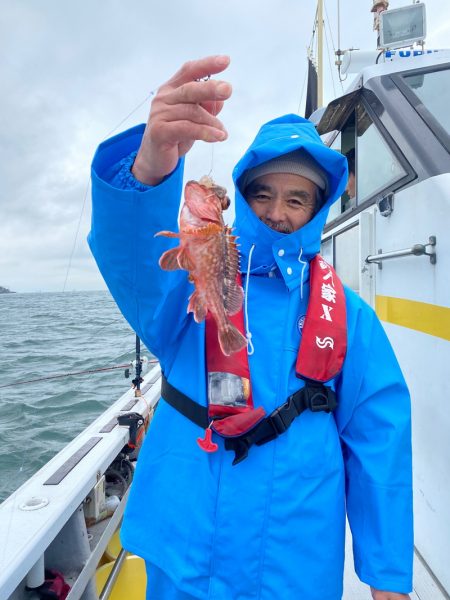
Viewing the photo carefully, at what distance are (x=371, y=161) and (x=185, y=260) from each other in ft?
9.55

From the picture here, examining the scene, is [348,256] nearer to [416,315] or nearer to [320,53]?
[416,315]

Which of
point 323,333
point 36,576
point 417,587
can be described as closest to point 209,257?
point 323,333

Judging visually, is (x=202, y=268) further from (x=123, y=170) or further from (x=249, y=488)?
(x=249, y=488)

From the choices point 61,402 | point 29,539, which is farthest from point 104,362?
point 29,539

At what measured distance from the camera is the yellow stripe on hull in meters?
2.39

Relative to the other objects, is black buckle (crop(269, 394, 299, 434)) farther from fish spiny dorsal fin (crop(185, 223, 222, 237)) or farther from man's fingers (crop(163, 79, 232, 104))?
man's fingers (crop(163, 79, 232, 104))

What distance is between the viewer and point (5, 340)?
17688 mm

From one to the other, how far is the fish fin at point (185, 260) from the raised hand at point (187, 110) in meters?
0.33

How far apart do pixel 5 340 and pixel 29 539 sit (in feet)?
57.5

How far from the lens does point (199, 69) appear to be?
4.28ft

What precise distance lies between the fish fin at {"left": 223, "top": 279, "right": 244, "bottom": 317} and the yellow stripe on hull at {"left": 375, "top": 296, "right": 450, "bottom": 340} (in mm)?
1343

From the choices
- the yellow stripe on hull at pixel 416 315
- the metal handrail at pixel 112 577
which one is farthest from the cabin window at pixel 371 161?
the metal handrail at pixel 112 577

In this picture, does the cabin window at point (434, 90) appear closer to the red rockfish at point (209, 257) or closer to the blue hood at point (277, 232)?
the blue hood at point (277, 232)

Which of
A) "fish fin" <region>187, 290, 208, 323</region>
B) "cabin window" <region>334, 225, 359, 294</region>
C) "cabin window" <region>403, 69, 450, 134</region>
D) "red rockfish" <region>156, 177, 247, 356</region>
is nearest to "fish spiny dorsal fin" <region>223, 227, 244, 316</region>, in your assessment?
"red rockfish" <region>156, 177, 247, 356</region>
